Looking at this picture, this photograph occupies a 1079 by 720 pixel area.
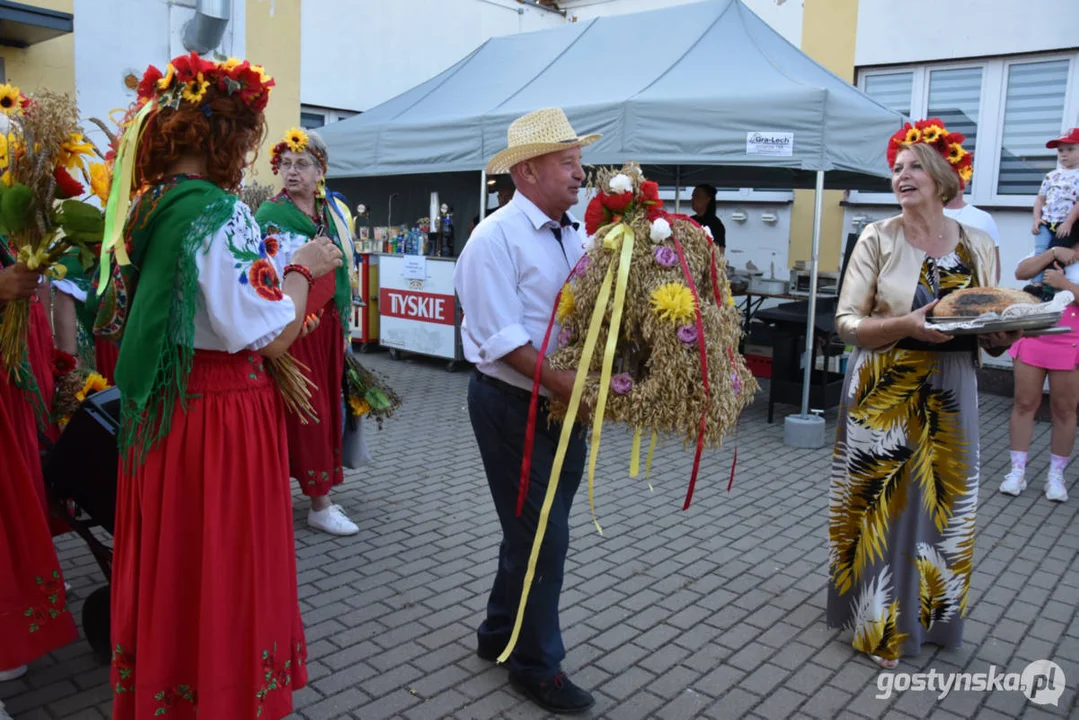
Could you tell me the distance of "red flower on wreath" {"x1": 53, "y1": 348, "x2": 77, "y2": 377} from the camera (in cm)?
369

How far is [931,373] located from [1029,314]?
527 mm

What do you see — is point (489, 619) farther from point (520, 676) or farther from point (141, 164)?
point (141, 164)

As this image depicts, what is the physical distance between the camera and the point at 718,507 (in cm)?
552

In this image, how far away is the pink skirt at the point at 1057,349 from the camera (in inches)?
225

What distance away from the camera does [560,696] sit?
121 inches

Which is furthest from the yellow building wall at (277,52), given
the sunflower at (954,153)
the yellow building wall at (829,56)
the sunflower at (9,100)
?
the sunflower at (954,153)

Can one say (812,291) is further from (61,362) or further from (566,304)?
(61,362)

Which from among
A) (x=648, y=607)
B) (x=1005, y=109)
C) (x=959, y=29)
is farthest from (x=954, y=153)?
(x=959, y=29)

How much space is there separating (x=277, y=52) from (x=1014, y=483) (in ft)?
31.0

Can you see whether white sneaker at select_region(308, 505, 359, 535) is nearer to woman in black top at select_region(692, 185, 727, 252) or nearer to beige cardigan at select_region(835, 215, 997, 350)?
beige cardigan at select_region(835, 215, 997, 350)

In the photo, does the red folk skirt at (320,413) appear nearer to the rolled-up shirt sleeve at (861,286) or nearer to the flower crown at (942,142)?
the rolled-up shirt sleeve at (861,286)

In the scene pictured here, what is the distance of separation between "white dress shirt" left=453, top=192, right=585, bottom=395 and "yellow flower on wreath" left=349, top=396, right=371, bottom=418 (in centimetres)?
213

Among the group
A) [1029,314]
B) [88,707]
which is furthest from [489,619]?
[1029,314]

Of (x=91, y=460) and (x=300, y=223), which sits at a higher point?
(x=300, y=223)
